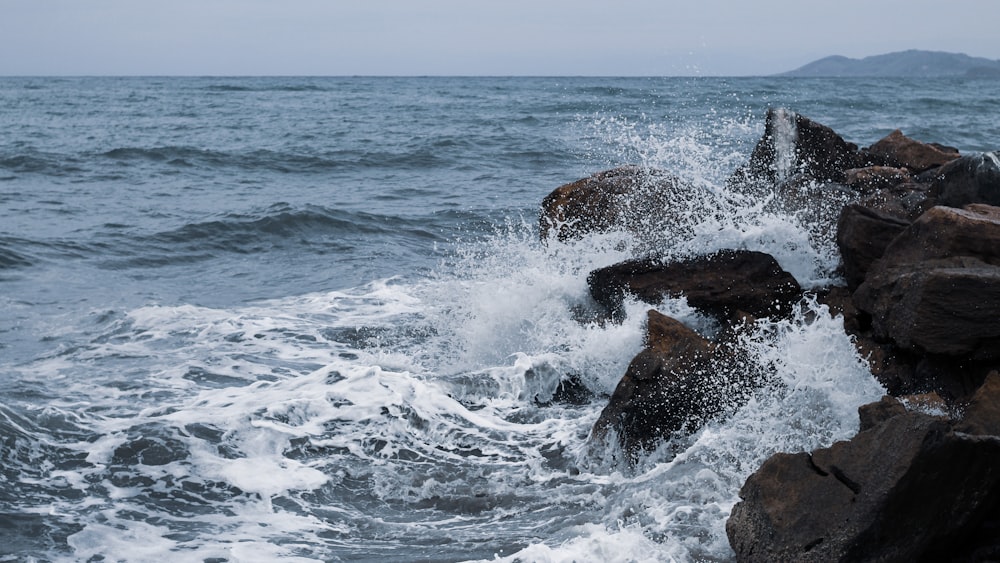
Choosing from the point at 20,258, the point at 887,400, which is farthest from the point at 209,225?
the point at 887,400

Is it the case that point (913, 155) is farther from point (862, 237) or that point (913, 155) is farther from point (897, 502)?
point (897, 502)

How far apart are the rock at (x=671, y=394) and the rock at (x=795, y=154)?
299 centimetres

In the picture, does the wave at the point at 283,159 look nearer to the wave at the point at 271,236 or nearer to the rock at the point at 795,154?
the wave at the point at 271,236

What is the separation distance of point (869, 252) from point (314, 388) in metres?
3.31

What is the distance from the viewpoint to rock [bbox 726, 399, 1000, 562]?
121 inches

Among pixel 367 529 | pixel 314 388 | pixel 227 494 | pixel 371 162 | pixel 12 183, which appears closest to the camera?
pixel 367 529

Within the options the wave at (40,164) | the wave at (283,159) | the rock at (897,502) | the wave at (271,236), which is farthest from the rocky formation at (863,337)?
the wave at (40,164)

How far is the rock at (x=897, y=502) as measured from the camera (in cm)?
308

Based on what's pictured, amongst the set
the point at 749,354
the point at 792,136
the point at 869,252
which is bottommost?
the point at 749,354

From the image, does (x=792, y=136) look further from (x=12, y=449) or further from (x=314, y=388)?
(x=12, y=449)

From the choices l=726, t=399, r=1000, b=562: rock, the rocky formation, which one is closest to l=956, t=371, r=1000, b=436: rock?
the rocky formation

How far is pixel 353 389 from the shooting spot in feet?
19.0

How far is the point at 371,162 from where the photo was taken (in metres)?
18.0

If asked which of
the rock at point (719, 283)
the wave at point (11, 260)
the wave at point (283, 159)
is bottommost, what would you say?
the wave at point (11, 260)
